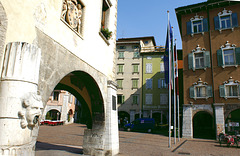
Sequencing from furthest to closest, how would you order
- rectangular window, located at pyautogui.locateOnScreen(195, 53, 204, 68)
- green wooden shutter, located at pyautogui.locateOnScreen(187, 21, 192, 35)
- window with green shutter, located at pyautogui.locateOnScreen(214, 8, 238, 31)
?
1. green wooden shutter, located at pyautogui.locateOnScreen(187, 21, 192, 35)
2. rectangular window, located at pyautogui.locateOnScreen(195, 53, 204, 68)
3. window with green shutter, located at pyautogui.locateOnScreen(214, 8, 238, 31)

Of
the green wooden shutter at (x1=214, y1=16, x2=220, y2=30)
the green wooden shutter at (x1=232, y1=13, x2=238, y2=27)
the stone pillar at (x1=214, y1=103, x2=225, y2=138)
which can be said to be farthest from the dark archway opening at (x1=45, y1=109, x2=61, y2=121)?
the green wooden shutter at (x1=232, y1=13, x2=238, y2=27)

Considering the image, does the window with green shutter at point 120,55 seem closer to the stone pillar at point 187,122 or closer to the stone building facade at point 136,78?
the stone building facade at point 136,78

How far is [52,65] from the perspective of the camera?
5.18 metres

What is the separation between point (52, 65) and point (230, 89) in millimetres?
20299

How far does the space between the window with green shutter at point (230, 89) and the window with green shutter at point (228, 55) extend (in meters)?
1.70

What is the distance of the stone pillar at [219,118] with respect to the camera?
20062 millimetres

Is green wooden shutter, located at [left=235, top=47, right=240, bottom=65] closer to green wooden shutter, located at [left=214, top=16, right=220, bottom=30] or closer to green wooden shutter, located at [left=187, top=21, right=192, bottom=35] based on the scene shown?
green wooden shutter, located at [left=214, top=16, right=220, bottom=30]

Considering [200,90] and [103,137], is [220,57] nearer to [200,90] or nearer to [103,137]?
[200,90]

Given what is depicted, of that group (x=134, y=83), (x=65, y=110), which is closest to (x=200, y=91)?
(x=134, y=83)

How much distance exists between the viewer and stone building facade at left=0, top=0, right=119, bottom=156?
3.47 metres

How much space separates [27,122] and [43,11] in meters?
2.77

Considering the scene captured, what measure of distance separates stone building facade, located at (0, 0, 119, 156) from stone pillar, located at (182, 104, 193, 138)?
14.3 m

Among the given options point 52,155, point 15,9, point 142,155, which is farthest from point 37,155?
point 15,9

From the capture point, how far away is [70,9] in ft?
20.7
